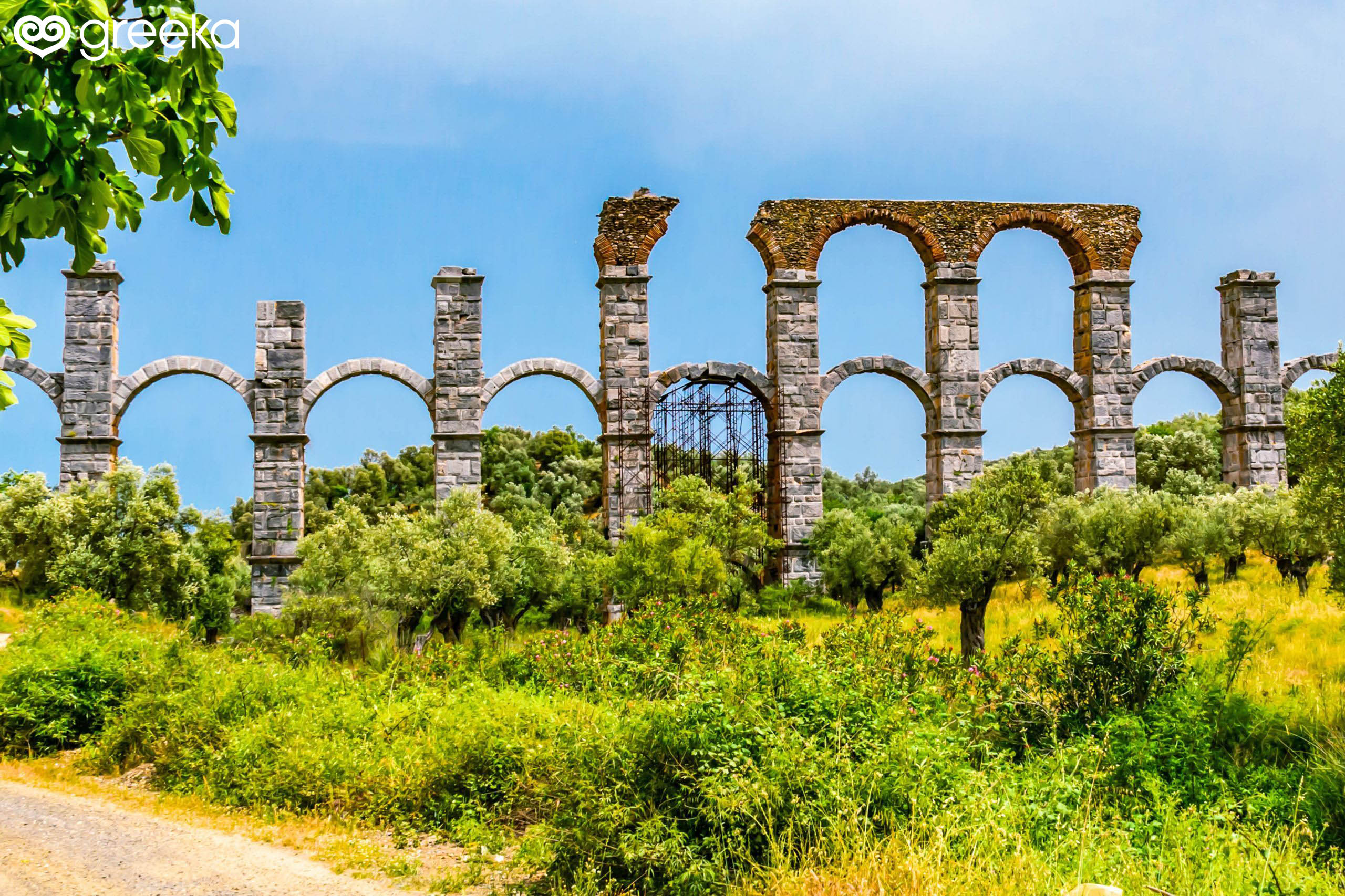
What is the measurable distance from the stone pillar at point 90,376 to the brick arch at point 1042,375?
1763 centimetres

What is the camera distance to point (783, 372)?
21.1 m

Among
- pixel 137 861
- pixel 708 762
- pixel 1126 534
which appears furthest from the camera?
pixel 1126 534

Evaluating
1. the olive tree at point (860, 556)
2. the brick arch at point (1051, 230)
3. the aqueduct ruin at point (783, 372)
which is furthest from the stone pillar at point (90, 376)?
the brick arch at point (1051, 230)

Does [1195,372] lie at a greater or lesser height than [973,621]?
greater

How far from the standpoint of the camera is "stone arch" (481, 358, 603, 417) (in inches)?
805

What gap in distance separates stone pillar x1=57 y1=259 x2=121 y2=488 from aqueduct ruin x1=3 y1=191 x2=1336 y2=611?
0.11 feet

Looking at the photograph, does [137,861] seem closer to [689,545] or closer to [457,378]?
[689,545]

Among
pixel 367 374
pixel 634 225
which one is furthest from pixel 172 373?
pixel 634 225

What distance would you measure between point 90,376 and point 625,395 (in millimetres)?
10510

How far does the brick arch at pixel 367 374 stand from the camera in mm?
20203

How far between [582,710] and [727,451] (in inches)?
517

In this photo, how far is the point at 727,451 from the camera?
20.7 metres

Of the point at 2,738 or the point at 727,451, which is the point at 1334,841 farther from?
the point at 727,451

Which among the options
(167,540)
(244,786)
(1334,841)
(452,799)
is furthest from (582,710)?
(167,540)
